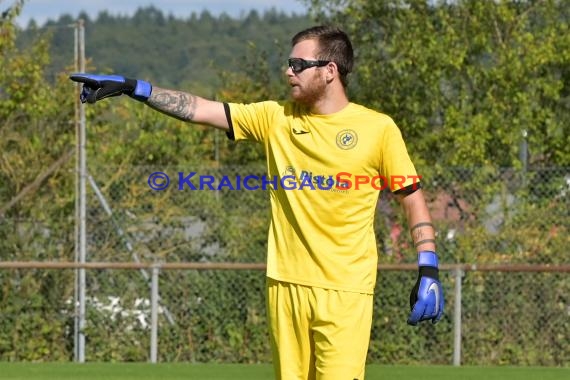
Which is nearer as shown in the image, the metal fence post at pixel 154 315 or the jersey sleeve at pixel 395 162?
the jersey sleeve at pixel 395 162

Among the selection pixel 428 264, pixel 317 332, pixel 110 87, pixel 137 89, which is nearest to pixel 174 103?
pixel 137 89

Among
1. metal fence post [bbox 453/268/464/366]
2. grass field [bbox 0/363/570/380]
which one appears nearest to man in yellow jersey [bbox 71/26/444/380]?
grass field [bbox 0/363/570/380]

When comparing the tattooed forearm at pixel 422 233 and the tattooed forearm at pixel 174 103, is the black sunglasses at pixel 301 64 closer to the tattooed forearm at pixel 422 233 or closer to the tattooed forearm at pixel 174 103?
the tattooed forearm at pixel 174 103

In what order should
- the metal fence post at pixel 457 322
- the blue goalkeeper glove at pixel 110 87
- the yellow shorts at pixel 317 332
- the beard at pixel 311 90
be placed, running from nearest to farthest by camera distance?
the yellow shorts at pixel 317 332
the beard at pixel 311 90
the blue goalkeeper glove at pixel 110 87
the metal fence post at pixel 457 322

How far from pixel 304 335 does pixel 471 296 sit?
7.54 m

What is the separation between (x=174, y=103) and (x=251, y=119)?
0.34m

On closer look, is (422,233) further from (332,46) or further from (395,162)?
(332,46)

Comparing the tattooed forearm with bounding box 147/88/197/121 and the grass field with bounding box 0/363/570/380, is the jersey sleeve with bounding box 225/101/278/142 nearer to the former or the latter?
the tattooed forearm with bounding box 147/88/197/121

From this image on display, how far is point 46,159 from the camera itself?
13.0 m

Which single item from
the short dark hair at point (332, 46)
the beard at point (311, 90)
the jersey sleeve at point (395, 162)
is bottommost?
the jersey sleeve at point (395, 162)

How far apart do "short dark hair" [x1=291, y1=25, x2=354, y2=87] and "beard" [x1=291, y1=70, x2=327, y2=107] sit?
10cm

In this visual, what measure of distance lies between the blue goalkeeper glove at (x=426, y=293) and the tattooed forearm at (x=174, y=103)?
114cm

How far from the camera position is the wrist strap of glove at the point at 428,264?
5199 mm

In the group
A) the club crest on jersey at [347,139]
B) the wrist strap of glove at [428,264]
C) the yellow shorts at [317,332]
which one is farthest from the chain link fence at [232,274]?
the club crest on jersey at [347,139]
